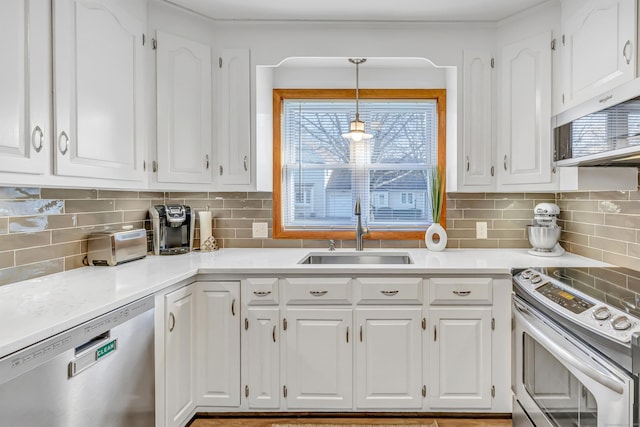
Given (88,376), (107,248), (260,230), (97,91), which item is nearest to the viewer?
(88,376)

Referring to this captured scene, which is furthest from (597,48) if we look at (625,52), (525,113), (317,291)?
(317,291)

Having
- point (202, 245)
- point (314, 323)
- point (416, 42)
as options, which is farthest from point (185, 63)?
point (314, 323)

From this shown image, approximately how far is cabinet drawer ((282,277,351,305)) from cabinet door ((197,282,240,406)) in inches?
11.5

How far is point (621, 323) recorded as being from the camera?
1077mm

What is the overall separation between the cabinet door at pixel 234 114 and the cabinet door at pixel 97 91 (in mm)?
464

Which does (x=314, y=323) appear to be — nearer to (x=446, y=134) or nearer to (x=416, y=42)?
(x=446, y=134)

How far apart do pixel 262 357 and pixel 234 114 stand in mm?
1426

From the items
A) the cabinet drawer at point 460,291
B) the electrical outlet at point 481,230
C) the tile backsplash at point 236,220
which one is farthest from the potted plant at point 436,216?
the cabinet drawer at point 460,291

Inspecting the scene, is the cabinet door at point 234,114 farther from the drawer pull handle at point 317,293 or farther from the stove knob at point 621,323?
the stove knob at point 621,323

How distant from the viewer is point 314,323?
189 centimetres

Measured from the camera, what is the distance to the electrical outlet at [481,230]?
247 cm

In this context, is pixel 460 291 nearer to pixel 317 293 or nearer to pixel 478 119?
pixel 317 293

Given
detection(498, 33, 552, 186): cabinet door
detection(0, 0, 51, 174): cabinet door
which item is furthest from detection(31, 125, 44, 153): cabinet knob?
detection(498, 33, 552, 186): cabinet door

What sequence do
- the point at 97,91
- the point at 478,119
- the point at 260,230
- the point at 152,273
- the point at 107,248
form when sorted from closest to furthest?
the point at 97,91 → the point at 152,273 → the point at 107,248 → the point at 478,119 → the point at 260,230
